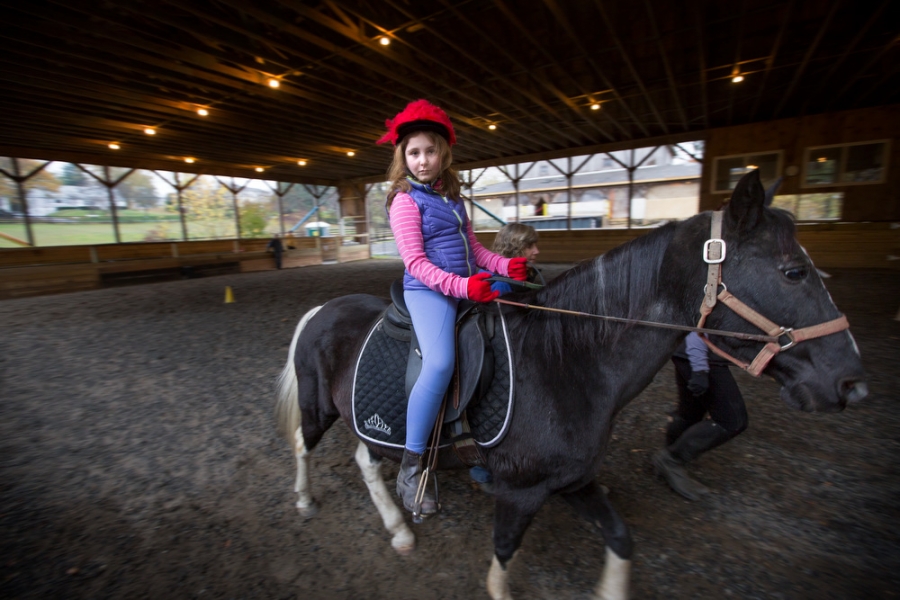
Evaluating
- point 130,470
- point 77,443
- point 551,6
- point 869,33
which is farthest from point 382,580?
point 869,33

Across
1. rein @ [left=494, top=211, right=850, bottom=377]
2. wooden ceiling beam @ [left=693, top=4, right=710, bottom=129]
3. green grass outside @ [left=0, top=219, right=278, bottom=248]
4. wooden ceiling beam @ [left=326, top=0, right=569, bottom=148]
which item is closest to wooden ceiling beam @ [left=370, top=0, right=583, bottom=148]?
wooden ceiling beam @ [left=326, top=0, right=569, bottom=148]

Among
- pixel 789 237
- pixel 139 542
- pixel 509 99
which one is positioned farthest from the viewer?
pixel 509 99

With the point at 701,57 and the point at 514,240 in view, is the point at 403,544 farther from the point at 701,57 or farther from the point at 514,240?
the point at 701,57

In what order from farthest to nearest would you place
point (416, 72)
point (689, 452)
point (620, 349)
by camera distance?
point (416, 72)
point (689, 452)
point (620, 349)

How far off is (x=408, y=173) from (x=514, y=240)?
4.75 feet

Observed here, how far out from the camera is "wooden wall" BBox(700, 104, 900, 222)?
11000 millimetres

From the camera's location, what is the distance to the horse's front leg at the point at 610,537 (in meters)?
1.63

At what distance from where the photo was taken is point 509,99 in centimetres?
1020

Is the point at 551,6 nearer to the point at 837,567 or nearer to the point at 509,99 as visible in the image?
the point at 509,99

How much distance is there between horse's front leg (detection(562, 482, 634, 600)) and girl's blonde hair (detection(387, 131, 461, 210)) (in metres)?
1.50

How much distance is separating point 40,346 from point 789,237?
8581 millimetres

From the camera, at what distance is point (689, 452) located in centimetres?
234

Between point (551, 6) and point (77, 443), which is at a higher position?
point (551, 6)

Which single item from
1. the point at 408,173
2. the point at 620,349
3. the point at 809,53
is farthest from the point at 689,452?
the point at 809,53
